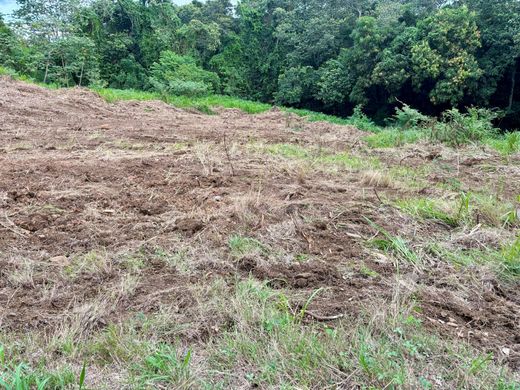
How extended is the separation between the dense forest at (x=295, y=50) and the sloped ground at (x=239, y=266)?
10.1 meters

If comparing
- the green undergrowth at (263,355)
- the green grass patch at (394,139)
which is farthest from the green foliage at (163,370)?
the green grass patch at (394,139)

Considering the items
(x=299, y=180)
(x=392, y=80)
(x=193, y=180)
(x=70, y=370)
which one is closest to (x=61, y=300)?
(x=70, y=370)

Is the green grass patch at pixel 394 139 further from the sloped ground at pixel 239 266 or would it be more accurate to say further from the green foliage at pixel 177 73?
the green foliage at pixel 177 73

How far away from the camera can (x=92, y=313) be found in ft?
4.45

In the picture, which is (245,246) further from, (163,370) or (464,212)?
(464,212)

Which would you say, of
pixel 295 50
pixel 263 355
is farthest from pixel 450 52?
pixel 263 355

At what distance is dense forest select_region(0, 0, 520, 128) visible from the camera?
38.2 feet

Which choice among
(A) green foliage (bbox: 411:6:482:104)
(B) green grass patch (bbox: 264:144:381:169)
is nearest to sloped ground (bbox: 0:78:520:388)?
(B) green grass patch (bbox: 264:144:381:169)

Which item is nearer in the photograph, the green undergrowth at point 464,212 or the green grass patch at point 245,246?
the green grass patch at point 245,246

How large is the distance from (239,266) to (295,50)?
17547 mm

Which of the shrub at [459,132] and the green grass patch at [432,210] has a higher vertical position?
the shrub at [459,132]

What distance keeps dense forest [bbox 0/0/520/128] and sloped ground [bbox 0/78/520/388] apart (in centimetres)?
1008

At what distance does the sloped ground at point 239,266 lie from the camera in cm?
116

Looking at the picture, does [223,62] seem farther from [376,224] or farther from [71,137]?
[376,224]
